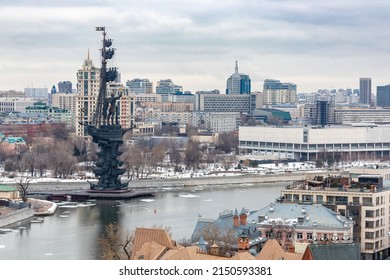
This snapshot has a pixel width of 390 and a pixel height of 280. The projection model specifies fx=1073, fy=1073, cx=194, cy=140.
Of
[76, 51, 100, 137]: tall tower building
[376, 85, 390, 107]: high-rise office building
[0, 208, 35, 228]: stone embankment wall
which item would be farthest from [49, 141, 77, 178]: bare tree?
[376, 85, 390, 107]: high-rise office building

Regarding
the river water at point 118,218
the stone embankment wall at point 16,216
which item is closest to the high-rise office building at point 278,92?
the river water at point 118,218

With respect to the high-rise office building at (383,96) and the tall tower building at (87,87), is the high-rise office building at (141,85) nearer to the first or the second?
the high-rise office building at (383,96)

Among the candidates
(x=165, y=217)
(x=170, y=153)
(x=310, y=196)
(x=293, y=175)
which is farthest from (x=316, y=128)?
(x=310, y=196)

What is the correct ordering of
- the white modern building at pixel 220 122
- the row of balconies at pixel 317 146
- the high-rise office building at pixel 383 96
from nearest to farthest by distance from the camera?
the row of balconies at pixel 317 146
the white modern building at pixel 220 122
the high-rise office building at pixel 383 96

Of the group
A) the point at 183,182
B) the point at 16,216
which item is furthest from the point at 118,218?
the point at 183,182

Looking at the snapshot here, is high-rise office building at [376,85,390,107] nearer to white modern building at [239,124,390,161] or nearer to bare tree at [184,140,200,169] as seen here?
white modern building at [239,124,390,161]
